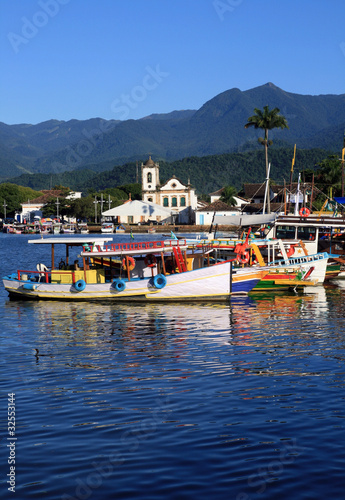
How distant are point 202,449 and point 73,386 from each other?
19.1 feet

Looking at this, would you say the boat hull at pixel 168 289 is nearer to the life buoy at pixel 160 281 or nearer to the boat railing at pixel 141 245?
the life buoy at pixel 160 281

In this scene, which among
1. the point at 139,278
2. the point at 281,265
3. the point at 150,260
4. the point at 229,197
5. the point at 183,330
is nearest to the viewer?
the point at 183,330

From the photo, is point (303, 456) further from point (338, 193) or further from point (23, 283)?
point (338, 193)

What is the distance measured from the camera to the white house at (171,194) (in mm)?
162875

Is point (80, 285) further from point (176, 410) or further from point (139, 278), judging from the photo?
point (176, 410)

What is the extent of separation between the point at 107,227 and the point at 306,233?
108 meters

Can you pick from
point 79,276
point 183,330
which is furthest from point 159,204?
point 183,330

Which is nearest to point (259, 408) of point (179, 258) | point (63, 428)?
point (63, 428)

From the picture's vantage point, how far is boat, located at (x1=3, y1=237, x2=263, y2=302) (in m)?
33.8

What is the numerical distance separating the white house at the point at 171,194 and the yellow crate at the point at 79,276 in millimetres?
125544

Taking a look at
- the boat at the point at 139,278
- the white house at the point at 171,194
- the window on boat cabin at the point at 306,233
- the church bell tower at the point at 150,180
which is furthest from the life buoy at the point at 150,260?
the church bell tower at the point at 150,180

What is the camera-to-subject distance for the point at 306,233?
4653cm

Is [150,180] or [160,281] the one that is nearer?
[160,281]

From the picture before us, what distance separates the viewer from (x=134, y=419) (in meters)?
14.4
